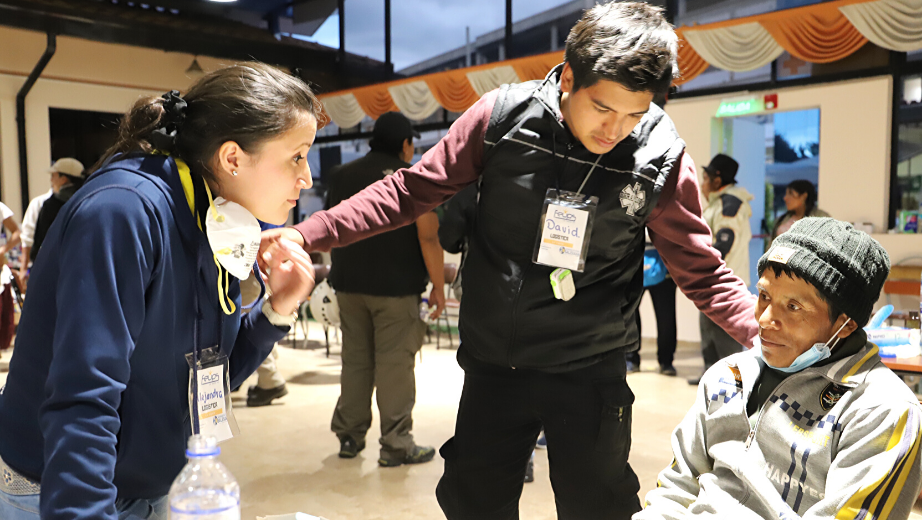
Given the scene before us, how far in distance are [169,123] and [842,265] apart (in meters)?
1.21

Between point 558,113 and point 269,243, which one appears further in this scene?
point 558,113

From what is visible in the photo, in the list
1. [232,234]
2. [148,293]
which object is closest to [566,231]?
[232,234]

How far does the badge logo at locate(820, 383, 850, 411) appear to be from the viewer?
1.32m

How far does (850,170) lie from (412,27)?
6690 mm

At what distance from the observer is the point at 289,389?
17.7 feet

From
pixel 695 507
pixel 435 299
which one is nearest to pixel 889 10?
pixel 435 299

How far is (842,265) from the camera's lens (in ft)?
4.35

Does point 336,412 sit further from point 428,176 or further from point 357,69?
point 357,69

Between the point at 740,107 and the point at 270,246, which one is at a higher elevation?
the point at 740,107

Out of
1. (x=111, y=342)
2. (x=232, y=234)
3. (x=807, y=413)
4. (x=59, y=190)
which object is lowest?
(x=807, y=413)

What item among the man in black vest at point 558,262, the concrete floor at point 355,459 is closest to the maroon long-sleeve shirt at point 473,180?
the man in black vest at point 558,262

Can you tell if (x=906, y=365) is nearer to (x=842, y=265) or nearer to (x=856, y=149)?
(x=842, y=265)

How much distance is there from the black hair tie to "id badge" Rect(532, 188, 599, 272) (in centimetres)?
83

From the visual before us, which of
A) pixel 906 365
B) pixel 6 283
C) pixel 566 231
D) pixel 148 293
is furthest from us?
pixel 6 283
